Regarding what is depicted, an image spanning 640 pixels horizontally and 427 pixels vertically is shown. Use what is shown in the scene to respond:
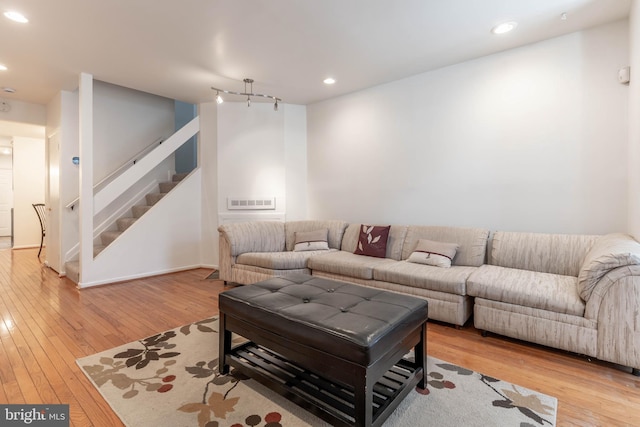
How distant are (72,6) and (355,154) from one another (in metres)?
3.29

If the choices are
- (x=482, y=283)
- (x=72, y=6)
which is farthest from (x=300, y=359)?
(x=72, y=6)

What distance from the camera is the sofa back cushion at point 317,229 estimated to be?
4.25 meters

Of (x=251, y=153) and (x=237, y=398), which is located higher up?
(x=251, y=153)

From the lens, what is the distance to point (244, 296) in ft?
6.40

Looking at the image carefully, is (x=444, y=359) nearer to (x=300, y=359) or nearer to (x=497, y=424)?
(x=497, y=424)

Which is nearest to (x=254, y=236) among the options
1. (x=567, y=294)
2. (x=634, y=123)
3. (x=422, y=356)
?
(x=422, y=356)

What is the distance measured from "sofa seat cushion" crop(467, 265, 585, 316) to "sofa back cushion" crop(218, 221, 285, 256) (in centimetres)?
252

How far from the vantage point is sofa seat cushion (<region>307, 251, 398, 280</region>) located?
3.27 metres

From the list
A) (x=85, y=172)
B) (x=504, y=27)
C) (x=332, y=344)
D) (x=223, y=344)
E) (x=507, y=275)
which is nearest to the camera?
(x=332, y=344)

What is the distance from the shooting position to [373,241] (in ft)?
12.2

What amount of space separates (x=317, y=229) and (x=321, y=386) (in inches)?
109

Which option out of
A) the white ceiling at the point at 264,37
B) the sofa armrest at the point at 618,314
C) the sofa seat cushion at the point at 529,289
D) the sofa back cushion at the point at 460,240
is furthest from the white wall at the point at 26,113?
the sofa armrest at the point at 618,314

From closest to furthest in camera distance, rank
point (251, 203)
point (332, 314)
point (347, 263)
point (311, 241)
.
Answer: point (332, 314), point (347, 263), point (311, 241), point (251, 203)

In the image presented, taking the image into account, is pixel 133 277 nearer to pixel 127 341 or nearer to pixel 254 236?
pixel 254 236
